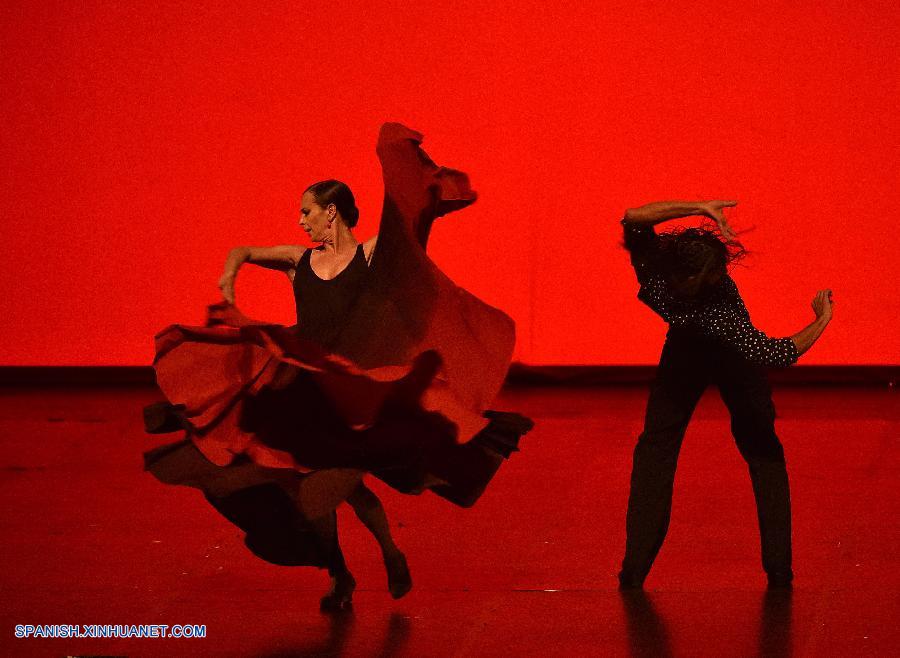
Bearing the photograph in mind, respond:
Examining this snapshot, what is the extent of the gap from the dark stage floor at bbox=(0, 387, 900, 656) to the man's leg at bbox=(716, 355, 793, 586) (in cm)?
9

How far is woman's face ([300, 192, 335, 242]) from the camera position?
3.78 m

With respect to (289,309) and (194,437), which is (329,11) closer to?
(289,309)

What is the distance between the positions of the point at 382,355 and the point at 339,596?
2.19 ft

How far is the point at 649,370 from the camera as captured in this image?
6.91m

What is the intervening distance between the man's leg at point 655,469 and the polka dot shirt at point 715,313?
0.18m

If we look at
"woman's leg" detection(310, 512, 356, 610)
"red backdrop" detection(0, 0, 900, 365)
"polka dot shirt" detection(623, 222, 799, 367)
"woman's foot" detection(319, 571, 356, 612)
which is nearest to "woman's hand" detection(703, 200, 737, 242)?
"polka dot shirt" detection(623, 222, 799, 367)

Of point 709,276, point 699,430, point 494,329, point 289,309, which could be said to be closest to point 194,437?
point 494,329

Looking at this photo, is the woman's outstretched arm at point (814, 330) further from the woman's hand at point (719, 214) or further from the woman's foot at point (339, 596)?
the woman's foot at point (339, 596)

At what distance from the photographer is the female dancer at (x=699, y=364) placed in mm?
3521

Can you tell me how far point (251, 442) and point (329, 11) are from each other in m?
3.72

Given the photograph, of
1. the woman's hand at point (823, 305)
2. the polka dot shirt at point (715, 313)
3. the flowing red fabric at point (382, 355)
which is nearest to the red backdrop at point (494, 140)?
the flowing red fabric at point (382, 355)

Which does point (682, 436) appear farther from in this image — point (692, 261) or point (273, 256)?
point (273, 256)

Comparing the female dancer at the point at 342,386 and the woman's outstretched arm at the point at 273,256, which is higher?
the woman's outstretched arm at the point at 273,256

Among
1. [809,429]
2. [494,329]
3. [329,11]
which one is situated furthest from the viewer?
[329,11]
